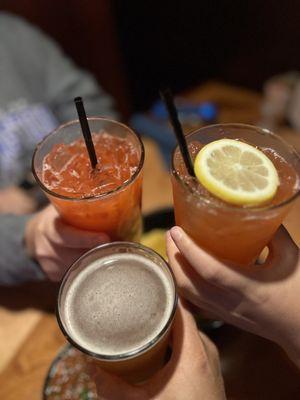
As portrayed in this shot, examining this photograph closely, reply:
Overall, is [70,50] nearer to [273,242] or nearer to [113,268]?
[113,268]

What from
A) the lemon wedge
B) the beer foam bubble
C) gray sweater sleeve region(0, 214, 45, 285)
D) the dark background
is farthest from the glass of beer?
the dark background

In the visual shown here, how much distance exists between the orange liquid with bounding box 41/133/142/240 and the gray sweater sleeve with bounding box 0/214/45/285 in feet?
0.94

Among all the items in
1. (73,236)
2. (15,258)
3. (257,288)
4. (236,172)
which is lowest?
(15,258)

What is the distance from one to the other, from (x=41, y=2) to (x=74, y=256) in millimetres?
1765

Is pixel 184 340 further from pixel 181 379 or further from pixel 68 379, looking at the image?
pixel 68 379

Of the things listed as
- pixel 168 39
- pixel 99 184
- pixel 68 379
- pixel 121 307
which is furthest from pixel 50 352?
pixel 168 39

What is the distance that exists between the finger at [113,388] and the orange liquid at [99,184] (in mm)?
322

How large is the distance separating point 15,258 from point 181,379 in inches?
24.8

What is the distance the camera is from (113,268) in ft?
2.91

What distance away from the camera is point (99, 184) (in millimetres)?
919

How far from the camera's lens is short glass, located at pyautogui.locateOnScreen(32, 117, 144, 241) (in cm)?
88

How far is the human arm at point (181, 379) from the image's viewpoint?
0.77m

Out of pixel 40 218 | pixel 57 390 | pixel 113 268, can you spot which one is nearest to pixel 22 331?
pixel 57 390

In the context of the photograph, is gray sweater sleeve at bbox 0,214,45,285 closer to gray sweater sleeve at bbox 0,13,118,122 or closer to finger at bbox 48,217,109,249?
finger at bbox 48,217,109,249
